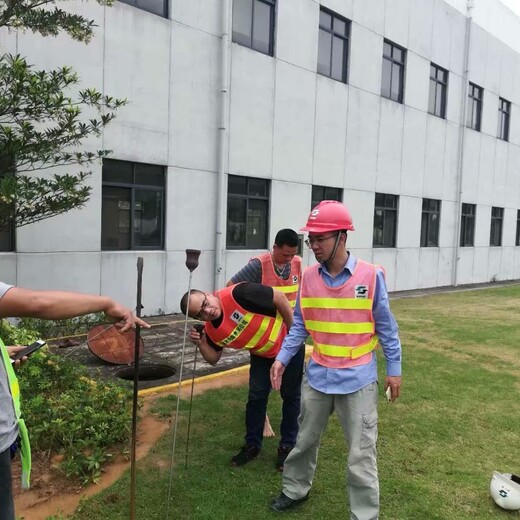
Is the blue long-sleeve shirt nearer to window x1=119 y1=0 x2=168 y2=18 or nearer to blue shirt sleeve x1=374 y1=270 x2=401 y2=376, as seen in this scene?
blue shirt sleeve x1=374 y1=270 x2=401 y2=376

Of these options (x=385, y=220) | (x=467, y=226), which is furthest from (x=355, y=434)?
(x=467, y=226)

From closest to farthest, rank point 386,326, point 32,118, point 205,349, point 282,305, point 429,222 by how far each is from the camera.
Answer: point 386,326, point 282,305, point 205,349, point 32,118, point 429,222

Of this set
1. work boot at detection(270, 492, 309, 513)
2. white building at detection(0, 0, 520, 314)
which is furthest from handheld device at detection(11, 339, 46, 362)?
white building at detection(0, 0, 520, 314)

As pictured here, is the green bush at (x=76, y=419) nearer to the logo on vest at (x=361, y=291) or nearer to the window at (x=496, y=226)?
the logo on vest at (x=361, y=291)

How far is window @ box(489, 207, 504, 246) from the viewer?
66.9 ft

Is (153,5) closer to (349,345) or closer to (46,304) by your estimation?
(349,345)

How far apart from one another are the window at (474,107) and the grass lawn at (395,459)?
539 inches

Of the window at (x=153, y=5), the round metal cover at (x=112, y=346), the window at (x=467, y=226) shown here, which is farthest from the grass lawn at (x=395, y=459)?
the window at (x=467, y=226)

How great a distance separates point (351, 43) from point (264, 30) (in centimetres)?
305

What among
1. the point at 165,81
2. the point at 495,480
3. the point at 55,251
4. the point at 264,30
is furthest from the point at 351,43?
the point at 495,480

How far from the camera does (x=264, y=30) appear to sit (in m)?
11.4

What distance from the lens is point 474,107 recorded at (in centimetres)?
1869

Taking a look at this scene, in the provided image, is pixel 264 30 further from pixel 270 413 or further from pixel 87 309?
pixel 87 309

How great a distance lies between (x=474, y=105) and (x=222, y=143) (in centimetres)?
1234
